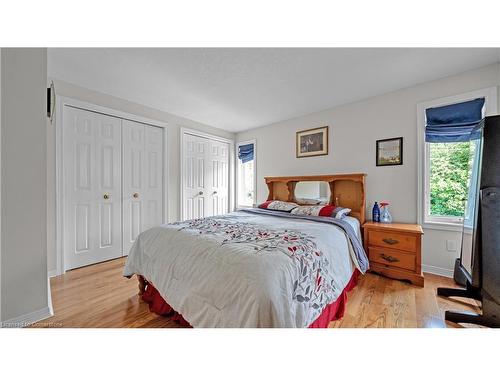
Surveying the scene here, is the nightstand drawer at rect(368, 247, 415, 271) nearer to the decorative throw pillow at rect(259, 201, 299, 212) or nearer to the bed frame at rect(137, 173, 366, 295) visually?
the bed frame at rect(137, 173, 366, 295)

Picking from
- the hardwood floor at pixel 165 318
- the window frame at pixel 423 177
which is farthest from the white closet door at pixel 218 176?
the window frame at pixel 423 177

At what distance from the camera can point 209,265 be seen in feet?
4.31

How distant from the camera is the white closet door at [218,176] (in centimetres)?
426

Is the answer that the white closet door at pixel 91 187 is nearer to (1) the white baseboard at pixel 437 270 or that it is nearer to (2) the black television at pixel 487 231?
(2) the black television at pixel 487 231

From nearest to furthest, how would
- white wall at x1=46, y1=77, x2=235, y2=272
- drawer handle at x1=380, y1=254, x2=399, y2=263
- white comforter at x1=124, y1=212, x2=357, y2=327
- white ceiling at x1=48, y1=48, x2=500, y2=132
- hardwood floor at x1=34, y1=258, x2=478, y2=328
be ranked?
white comforter at x1=124, y1=212, x2=357, y2=327
hardwood floor at x1=34, y1=258, x2=478, y2=328
white ceiling at x1=48, y1=48, x2=500, y2=132
drawer handle at x1=380, y1=254, x2=399, y2=263
white wall at x1=46, y1=77, x2=235, y2=272

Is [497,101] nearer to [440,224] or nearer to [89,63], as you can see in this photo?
[440,224]

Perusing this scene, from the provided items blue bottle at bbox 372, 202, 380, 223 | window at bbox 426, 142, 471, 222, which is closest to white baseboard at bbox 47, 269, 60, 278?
blue bottle at bbox 372, 202, 380, 223

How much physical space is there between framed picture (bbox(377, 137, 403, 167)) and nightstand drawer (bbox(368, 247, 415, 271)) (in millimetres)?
1126

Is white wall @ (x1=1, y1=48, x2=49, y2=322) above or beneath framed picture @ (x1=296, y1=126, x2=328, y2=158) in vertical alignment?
beneath

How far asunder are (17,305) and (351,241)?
2.76m

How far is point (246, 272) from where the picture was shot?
Answer: 1.13 meters

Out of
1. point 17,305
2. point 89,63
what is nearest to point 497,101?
point 89,63

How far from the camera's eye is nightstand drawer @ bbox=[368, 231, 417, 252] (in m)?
2.21

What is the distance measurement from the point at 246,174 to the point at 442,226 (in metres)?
3.26
